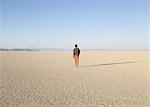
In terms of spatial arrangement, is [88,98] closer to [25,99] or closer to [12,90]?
[25,99]

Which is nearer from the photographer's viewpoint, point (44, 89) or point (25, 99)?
point (25, 99)

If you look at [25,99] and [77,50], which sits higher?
[77,50]

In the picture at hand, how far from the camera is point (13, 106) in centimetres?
594

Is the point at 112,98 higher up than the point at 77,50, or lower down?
lower down

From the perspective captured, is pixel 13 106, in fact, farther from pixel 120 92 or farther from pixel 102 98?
pixel 120 92

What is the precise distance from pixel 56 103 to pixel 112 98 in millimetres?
1646

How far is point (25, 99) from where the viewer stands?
663cm

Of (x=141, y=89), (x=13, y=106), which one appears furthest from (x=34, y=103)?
(x=141, y=89)

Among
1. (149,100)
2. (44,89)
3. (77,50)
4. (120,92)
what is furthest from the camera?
(77,50)

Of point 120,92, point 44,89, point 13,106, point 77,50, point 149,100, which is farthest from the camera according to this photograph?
point 77,50

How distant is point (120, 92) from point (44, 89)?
2571 mm

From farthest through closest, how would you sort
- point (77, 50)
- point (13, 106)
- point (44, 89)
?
point (77, 50) < point (44, 89) < point (13, 106)

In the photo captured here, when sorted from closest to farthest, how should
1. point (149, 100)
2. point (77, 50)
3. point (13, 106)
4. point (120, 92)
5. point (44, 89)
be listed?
1. point (13, 106)
2. point (149, 100)
3. point (120, 92)
4. point (44, 89)
5. point (77, 50)

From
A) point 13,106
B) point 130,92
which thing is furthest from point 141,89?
point 13,106
